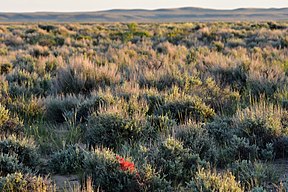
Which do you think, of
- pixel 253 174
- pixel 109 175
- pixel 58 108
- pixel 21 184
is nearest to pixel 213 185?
pixel 253 174

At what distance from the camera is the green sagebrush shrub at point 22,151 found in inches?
Answer: 181

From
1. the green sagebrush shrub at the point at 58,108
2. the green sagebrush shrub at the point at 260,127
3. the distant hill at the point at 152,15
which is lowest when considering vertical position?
the distant hill at the point at 152,15

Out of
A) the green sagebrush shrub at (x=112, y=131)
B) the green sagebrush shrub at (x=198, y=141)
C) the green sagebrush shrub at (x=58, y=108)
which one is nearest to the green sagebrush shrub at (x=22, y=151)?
the green sagebrush shrub at (x=112, y=131)

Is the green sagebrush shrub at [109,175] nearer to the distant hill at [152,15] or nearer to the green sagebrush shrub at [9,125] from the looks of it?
Answer: the green sagebrush shrub at [9,125]

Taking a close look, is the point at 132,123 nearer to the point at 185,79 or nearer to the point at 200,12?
the point at 185,79

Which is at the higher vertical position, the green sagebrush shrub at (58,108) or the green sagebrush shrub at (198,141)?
the green sagebrush shrub at (198,141)

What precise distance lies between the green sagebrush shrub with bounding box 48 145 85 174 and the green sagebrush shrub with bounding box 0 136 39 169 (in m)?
0.18

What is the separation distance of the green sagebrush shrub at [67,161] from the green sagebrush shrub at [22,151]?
18 cm

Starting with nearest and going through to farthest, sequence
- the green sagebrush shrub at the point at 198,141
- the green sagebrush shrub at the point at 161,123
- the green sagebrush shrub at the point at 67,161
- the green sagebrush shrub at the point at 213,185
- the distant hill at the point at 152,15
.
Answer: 1. the green sagebrush shrub at the point at 213,185
2. the green sagebrush shrub at the point at 67,161
3. the green sagebrush shrub at the point at 198,141
4. the green sagebrush shrub at the point at 161,123
5. the distant hill at the point at 152,15

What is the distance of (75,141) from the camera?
5.57 metres

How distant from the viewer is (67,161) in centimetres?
455

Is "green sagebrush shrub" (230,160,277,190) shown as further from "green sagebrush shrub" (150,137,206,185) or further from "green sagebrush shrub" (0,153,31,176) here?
"green sagebrush shrub" (0,153,31,176)

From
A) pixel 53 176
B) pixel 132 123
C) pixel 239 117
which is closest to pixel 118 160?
pixel 53 176

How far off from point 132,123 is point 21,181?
6.64ft
